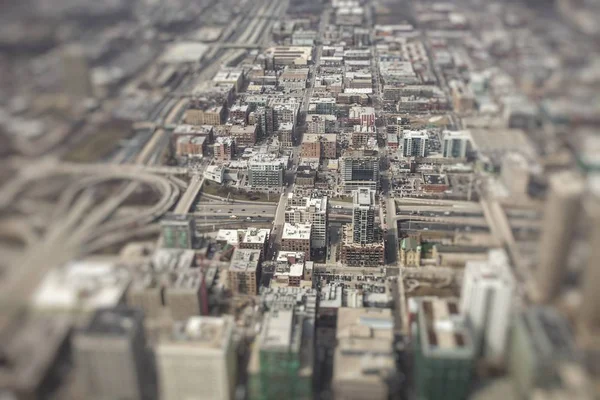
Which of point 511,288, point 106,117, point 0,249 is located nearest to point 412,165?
point 511,288

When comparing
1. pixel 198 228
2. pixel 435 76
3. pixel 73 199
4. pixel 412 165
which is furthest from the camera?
pixel 435 76

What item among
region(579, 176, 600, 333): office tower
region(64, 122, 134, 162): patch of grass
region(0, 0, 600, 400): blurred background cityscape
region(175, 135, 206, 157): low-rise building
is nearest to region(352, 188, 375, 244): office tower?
region(0, 0, 600, 400): blurred background cityscape

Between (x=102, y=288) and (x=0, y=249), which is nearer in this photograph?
(x=0, y=249)

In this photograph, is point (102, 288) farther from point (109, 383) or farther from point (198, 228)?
point (198, 228)

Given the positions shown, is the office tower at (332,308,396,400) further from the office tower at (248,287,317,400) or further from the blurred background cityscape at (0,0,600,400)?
the office tower at (248,287,317,400)

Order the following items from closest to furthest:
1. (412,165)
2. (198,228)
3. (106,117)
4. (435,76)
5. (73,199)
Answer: (73,199)
(106,117)
(198,228)
(412,165)
(435,76)

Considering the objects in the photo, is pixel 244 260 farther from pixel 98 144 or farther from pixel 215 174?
pixel 215 174

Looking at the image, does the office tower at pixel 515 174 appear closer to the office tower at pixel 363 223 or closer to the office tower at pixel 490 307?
the office tower at pixel 490 307

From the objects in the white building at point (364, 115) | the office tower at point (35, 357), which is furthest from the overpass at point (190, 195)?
the white building at point (364, 115)
